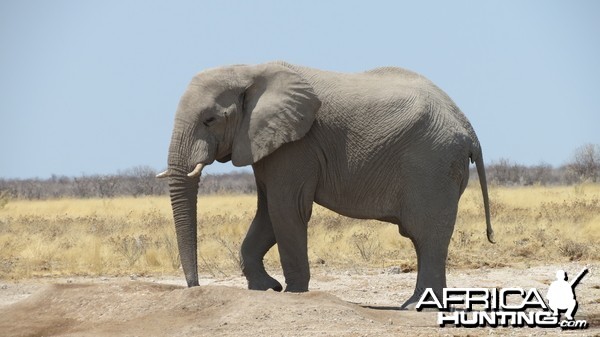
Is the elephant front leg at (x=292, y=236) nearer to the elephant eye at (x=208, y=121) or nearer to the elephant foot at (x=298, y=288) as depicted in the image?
the elephant foot at (x=298, y=288)

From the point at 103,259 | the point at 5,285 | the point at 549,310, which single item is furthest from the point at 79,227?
the point at 549,310

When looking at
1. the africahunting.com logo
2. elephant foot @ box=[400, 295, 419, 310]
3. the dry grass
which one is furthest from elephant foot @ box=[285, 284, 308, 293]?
the dry grass

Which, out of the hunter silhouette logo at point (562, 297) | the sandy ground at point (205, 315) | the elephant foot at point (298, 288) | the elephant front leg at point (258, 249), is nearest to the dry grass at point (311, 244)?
the elephant front leg at point (258, 249)

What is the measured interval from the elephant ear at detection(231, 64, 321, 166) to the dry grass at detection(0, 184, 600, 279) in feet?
16.6

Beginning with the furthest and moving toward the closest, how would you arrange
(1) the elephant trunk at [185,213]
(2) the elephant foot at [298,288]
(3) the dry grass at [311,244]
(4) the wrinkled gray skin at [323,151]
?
(3) the dry grass at [311,244]
(2) the elephant foot at [298,288]
(4) the wrinkled gray skin at [323,151]
(1) the elephant trunk at [185,213]

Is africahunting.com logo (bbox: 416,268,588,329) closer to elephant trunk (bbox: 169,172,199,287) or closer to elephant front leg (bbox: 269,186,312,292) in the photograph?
elephant front leg (bbox: 269,186,312,292)

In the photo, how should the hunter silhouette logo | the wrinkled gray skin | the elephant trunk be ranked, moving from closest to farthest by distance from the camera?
the hunter silhouette logo → the elephant trunk → the wrinkled gray skin

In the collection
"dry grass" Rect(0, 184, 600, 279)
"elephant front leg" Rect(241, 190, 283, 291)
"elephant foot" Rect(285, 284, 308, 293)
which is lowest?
"dry grass" Rect(0, 184, 600, 279)

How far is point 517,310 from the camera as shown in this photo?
12.8 m

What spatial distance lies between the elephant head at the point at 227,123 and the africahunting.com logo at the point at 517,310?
2.28 metres

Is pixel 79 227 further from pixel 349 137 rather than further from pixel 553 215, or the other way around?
pixel 349 137

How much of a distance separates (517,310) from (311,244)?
9.12m

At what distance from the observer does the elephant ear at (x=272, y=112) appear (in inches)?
532

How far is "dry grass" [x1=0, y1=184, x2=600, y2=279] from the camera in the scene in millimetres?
19812
